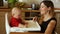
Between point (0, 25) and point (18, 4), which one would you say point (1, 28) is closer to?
point (0, 25)

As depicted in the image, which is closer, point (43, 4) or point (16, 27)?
point (16, 27)

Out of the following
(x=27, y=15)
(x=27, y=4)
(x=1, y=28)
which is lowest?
(x=1, y=28)

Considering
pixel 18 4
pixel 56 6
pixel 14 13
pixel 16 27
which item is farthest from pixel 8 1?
pixel 16 27

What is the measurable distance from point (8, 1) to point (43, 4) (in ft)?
4.74

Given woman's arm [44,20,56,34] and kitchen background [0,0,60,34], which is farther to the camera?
kitchen background [0,0,60,34]

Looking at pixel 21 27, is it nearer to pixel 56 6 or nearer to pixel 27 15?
pixel 27 15

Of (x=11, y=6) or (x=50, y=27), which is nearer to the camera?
(x=50, y=27)

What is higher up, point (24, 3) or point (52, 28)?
point (24, 3)

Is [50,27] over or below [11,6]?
below

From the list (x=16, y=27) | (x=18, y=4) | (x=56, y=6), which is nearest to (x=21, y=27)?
(x=16, y=27)

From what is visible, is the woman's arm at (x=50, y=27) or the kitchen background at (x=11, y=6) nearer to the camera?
the woman's arm at (x=50, y=27)

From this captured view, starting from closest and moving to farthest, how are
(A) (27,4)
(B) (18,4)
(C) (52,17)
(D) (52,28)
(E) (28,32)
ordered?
1. (E) (28,32)
2. (D) (52,28)
3. (C) (52,17)
4. (B) (18,4)
5. (A) (27,4)

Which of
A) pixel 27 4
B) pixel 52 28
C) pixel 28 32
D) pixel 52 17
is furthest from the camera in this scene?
pixel 27 4

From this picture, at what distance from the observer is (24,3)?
3.59 meters
